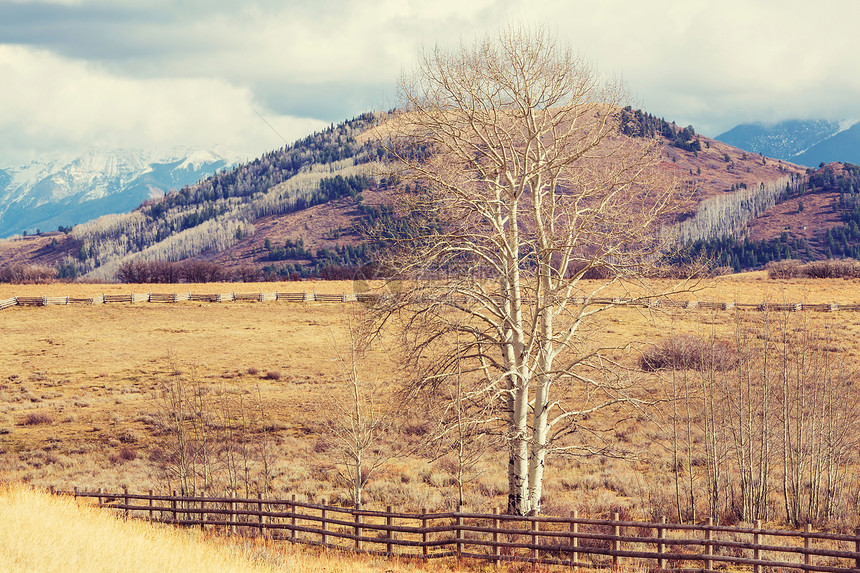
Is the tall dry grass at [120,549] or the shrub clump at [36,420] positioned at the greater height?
the tall dry grass at [120,549]

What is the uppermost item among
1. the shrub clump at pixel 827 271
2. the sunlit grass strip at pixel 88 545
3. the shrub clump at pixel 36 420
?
the shrub clump at pixel 827 271

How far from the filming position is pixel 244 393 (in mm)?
45969

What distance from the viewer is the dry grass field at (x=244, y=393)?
29.9 m

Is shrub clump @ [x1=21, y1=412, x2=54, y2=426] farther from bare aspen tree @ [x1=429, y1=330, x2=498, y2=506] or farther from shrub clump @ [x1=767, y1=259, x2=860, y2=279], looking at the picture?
shrub clump @ [x1=767, y1=259, x2=860, y2=279]

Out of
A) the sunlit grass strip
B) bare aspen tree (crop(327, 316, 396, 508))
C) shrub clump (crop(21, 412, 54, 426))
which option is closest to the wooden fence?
the sunlit grass strip

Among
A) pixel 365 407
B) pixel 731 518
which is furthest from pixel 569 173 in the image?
pixel 365 407

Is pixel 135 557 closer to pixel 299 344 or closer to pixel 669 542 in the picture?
pixel 669 542

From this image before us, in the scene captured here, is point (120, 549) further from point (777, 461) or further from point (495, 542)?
point (777, 461)

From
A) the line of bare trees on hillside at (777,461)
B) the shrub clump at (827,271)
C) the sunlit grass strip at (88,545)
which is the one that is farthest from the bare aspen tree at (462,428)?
the shrub clump at (827,271)

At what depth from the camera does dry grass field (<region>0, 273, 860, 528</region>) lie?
29891 mm

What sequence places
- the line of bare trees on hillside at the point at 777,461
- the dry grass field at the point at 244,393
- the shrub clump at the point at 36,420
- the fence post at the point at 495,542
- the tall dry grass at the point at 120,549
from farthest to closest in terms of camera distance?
the shrub clump at the point at 36,420, the dry grass field at the point at 244,393, the line of bare trees on hillside at the point at 777,461, the fence post at the point at 495,542, the tall dry grass at the point at 120,549

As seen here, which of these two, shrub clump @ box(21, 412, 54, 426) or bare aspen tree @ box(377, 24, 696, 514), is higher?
bare aspen tree @ box(377, 24, 696, 514)

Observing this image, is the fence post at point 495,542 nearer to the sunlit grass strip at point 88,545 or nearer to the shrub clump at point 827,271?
the sunlit grass strip at point 88,545

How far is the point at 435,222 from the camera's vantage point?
21.7 meters
